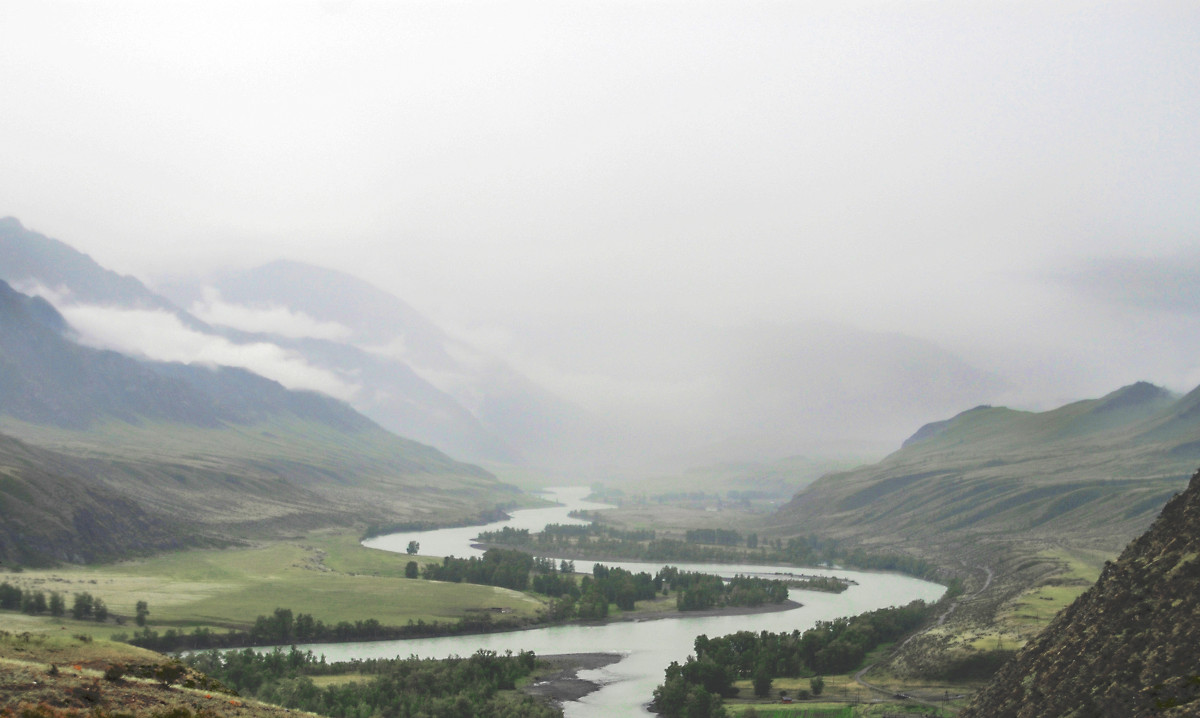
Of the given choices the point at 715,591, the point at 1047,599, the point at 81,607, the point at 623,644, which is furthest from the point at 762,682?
the point at 81,607

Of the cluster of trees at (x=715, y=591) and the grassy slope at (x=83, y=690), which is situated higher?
the grassy slope at (x=83, y=690)

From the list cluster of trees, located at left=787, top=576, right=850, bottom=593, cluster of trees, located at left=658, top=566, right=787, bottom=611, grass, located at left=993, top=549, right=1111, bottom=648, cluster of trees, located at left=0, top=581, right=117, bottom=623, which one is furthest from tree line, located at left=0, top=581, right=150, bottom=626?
cluster of trees, located at left=787, top=576, right=850, bottom=593

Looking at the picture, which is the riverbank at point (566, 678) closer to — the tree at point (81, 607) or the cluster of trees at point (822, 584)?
the tree at point (81, 607)

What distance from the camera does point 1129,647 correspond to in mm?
44688

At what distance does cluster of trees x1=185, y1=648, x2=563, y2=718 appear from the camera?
7762cm

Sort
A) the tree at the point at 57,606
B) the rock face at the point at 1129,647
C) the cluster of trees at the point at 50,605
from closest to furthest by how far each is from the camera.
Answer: the rock face at the point at 1129,647
the cluster of trees at the point at 50,605
the tree at the point at 57,606

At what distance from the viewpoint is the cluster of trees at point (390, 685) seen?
77625 mm

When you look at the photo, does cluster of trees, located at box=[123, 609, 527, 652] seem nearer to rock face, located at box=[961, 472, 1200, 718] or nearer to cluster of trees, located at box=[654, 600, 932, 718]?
cluster of trees, located at box=[654, 600, 932, 718]

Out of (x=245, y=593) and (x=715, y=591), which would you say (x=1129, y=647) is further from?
(x=245, y=593)

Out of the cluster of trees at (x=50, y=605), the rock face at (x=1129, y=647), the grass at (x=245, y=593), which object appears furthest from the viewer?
the grass at (x=245, y=593)

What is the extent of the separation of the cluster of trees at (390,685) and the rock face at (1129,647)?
42789mm

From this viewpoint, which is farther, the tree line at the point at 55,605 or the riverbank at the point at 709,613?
the riverbank at the point at 709,613

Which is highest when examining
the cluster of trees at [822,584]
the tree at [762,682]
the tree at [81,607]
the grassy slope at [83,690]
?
the grassy slope at [83,690]

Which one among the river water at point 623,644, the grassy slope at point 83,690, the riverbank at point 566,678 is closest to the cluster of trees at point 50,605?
the river water at point 623,644
